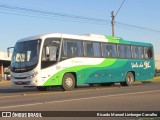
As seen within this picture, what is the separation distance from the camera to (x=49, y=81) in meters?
24.3

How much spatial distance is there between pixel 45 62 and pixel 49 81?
Result: 105 centimetres

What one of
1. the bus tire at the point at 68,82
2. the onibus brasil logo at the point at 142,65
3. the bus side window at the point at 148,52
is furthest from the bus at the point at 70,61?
the bus side window at the point at 148,52

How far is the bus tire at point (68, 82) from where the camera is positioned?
82.5 ft

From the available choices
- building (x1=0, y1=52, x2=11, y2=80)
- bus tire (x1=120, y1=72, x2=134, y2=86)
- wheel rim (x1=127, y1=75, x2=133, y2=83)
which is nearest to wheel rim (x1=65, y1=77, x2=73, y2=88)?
bus tire (x1=120, y1=72, x2=134, y2=86)

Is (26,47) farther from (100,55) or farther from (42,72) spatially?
(100,55)

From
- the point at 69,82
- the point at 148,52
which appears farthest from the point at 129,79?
the point at 69,82

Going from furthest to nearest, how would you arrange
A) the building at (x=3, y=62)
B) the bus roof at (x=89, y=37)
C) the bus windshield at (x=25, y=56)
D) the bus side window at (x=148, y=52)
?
the building at (x=3, y=62) → the bus side window at (x=148, y=52) → the bus roof at (x=89, y=37) → the bus windshield at (x=25, y=56)

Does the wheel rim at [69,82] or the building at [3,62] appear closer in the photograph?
the wheel rim at [69,82]

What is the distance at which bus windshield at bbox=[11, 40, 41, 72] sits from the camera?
79.4 ft

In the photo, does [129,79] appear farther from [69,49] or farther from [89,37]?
[69,49]

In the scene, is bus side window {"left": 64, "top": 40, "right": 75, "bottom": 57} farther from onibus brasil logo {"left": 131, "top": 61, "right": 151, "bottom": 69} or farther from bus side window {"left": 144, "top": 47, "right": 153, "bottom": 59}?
bus side window {"left": 144, "top": 47, "right": 153, "bottom": 59}

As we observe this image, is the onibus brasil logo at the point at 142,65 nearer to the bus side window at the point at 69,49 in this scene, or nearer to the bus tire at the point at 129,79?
the bus tire at the point at 129,79

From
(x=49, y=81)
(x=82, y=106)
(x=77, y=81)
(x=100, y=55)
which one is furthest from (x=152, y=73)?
(x=82, y=106)

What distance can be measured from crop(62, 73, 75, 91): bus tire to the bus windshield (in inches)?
84.6
